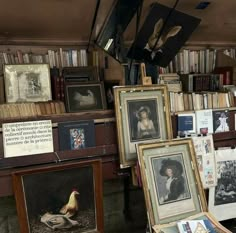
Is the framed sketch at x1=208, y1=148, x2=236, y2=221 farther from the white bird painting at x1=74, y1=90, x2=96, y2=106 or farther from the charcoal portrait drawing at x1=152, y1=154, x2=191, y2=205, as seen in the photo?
the white bird painting at x1=74, y1=90, x2=96, y2=106

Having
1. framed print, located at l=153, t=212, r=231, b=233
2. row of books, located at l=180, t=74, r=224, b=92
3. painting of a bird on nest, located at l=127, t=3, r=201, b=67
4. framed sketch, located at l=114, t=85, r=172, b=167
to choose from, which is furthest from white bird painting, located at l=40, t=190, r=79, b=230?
row of books, located at l=180, t=74, r=224, b=92

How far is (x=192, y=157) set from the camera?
1.68m

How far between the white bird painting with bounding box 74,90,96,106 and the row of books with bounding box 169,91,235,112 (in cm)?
49

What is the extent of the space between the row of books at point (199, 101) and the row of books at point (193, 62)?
468mm

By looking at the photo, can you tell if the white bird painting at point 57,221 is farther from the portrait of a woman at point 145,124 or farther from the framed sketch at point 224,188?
the framed sketch at point 224,188

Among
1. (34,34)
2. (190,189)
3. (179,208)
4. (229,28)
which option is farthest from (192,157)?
(34,34)

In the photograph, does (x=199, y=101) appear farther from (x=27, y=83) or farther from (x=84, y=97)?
(x=27, y=83)

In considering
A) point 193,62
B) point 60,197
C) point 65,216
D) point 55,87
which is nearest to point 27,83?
point 55,87

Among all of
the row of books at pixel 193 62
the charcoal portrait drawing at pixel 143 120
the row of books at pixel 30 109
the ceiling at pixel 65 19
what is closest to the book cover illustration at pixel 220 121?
the charcoal portrait drawing at pixel 143 120

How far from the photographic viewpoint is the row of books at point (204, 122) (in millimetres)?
1814

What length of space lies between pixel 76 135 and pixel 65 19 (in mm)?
720

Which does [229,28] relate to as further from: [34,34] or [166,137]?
[34,34]

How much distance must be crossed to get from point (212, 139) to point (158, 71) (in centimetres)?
62

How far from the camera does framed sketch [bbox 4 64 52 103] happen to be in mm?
1620
